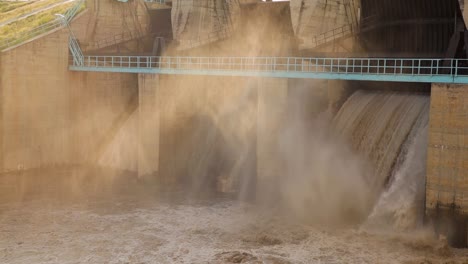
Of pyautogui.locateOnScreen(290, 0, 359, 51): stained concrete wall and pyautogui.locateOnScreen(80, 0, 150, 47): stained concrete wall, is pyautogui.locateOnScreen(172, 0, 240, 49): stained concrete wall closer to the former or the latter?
pyautogui.locateOnScreen(80, 0, 150, 47): stained concrete wall

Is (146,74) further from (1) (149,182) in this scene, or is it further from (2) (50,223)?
(2) (50,223)

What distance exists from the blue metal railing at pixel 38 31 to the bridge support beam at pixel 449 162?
18.9m

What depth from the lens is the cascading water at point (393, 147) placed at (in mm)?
17281

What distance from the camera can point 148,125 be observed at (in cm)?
2516

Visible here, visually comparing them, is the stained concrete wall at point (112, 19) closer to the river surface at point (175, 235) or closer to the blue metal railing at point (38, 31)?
the blue metal railing at point (38, 31)

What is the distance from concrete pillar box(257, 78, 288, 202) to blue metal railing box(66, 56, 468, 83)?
629 millimetres

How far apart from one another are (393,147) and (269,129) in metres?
4.69

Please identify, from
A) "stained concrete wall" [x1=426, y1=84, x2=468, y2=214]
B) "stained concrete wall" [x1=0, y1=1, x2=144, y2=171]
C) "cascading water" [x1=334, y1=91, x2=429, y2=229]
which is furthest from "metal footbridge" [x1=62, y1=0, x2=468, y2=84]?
"cascading water" [x1=334, y1=91, x2=429, y2=229]

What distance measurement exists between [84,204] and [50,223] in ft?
7.88

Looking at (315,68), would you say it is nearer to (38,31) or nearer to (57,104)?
(57,104)

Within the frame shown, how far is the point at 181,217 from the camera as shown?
19859 mm

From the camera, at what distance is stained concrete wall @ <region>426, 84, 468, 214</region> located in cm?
1533

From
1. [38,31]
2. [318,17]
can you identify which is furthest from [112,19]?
[318,17]

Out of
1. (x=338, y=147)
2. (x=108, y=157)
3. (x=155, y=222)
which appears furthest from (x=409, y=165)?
(x=108, y=157)
